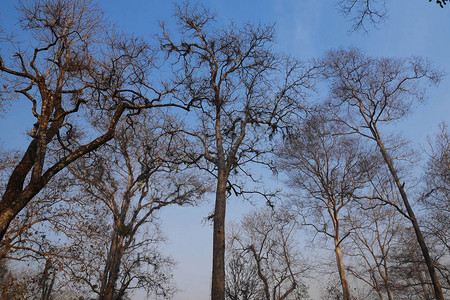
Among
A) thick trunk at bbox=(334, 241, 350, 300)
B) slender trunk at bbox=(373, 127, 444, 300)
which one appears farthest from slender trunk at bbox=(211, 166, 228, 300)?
thick trunk at bbox=(334, 241, 350, 300)

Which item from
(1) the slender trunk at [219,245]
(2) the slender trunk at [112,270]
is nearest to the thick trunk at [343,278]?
(1) the slender trunk at [219,245]

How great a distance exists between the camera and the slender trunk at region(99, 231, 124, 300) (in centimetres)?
1093

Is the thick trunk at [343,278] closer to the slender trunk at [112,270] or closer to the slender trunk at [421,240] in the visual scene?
the slender trunk at [421,240]

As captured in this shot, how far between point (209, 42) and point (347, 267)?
18341 mm

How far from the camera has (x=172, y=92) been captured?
7.77m

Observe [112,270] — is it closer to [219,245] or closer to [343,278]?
[219,245]

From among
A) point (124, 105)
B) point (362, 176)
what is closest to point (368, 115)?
point (362, 176)

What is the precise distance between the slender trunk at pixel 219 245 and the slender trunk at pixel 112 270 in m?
7.16

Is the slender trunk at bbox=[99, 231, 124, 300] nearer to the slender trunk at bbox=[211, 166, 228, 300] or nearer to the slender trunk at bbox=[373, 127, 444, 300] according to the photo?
the slender trunk at bbox=[211, 166, 228, 300]

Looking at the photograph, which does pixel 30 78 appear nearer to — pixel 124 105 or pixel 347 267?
pixel 124 105

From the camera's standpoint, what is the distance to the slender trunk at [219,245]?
5.75 metres

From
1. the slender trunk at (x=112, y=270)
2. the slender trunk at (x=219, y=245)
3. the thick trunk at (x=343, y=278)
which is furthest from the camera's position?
the thick trunk at (x=343, y=278)

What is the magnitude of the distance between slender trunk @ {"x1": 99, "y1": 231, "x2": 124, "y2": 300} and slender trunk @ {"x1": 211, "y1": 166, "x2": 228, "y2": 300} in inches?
282

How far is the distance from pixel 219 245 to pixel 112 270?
744 cm
